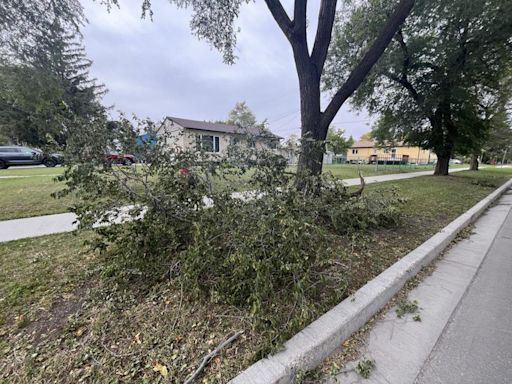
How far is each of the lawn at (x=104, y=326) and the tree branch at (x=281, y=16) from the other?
3680mm

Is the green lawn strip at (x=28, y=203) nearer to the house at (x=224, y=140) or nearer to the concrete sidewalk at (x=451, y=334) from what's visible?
the house at (x=224, y=140)

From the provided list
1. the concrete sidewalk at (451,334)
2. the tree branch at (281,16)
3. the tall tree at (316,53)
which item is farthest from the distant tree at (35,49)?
the concrete sidewalk at (451,334)

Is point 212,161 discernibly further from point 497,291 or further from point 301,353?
point 497,291

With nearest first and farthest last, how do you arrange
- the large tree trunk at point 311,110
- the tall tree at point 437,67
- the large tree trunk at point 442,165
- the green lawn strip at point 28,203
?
the large tree trunk at point 311,110 → the green lawn strip at point 28,203 → the tall tree at point 437,67 → the large tree trunk at point 442,165

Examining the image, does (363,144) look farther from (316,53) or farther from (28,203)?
(28,203)

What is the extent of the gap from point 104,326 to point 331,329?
5.34 ft

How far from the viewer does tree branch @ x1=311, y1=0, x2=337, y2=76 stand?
3691 millimetres

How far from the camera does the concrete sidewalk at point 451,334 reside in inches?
58.7

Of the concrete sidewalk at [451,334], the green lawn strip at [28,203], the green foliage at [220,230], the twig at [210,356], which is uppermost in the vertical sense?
the green foliage at [220,230]

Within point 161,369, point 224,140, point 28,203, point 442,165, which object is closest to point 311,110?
point 224,140

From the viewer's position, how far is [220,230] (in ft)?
6.97

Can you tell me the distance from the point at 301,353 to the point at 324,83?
11.7 metres

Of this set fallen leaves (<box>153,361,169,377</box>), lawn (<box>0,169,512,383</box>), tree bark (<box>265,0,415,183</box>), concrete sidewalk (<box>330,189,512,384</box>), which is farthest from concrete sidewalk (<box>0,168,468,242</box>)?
fallen leaves (<box>153,361,169,377</box>)

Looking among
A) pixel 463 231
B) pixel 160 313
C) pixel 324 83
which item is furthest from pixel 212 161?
pixel 324 83
